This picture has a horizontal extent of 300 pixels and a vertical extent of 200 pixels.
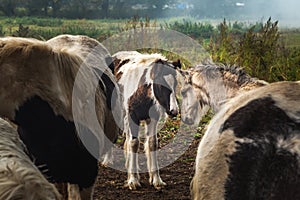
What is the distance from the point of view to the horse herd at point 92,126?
2057 mm

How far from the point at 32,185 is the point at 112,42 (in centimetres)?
958

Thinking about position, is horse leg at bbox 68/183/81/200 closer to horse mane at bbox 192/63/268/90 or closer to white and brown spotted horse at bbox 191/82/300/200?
white and brown spotted horse at bbox 191/82/300/200

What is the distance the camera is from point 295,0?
22875mm

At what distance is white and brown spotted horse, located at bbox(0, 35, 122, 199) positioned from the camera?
9.27 feet

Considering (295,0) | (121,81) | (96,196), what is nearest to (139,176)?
(96,196)

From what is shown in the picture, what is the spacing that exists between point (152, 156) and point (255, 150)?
4574 millimetres

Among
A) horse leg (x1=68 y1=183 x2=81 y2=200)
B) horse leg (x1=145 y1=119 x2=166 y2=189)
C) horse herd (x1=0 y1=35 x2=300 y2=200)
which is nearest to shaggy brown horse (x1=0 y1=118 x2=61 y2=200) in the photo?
horse herd (x1=0 y1=35 x2=300 y2=200)

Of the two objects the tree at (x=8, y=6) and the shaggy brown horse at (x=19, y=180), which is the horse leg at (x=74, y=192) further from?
the tree at (x=8, y=6)

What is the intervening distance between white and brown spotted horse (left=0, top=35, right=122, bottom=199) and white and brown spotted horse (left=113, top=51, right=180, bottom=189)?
3286 mm

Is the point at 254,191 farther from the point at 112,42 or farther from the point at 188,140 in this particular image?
the point at 112,42

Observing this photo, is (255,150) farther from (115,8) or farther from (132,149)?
(115,8)

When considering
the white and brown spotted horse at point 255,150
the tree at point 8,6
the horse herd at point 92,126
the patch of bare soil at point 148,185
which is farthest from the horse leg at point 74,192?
the tree at point 8,6

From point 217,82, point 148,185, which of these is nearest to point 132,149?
point 148,185

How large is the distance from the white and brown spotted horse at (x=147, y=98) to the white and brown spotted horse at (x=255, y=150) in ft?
13.6
